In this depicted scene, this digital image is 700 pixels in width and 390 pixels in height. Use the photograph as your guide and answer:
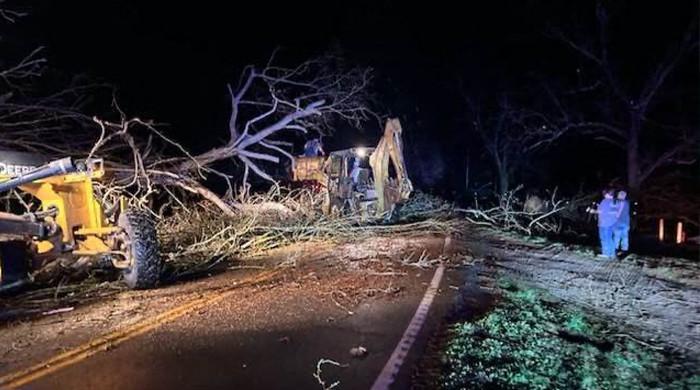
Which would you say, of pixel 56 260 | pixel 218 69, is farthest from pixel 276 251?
pixel 218 69

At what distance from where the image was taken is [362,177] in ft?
52.1

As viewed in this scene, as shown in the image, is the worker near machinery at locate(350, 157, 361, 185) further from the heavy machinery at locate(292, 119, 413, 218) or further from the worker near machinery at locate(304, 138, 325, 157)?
the worker near machinery at locate(304, 138, 325, 157)

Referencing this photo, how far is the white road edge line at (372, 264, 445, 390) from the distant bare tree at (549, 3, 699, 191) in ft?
51.4

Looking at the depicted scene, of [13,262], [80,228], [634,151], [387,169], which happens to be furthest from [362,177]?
[13,262]

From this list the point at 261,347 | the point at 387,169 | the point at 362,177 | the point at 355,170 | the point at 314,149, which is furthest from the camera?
the point at 314,149

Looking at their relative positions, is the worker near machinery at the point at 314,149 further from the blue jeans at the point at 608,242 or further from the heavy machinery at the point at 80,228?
the heavy machinery at the point at 80,228

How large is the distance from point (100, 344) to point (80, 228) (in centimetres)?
239

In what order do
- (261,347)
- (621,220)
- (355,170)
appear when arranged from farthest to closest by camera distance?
1. (355,170)
2. (621,220)
3. (261,347)

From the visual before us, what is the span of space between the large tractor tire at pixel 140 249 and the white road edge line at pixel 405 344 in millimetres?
3320

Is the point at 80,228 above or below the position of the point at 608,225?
above

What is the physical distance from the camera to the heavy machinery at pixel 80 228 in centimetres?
617

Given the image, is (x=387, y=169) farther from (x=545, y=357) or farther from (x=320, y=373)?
(x=320, y=373)

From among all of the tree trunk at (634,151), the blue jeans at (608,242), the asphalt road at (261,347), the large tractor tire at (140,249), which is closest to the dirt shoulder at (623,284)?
the blue jeans at (608,242)

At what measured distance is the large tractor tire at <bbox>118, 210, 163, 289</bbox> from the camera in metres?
6.81
